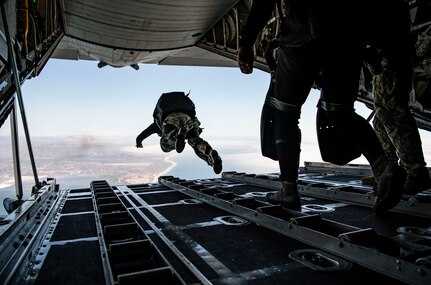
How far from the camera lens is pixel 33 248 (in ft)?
5.60

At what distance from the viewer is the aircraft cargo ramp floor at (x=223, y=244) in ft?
4.12

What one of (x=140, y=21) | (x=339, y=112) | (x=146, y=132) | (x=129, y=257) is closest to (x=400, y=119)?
(x=339, y=112)

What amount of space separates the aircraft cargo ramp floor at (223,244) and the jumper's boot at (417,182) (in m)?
0.24

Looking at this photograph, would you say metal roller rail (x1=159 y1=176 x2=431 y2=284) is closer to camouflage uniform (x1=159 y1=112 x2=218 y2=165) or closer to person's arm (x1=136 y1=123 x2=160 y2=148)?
camouflage uniform (x1=159 y1=112 x2=218 y2=165)

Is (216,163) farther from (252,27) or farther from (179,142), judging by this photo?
(252,27)

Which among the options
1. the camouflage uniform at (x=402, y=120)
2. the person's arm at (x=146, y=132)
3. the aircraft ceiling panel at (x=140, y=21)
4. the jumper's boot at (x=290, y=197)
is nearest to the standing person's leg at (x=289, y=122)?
the jumper's boot at (x=290, y=197)

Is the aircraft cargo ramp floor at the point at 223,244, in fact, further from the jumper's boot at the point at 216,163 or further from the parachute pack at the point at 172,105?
the parachute pack at the point at 172,105

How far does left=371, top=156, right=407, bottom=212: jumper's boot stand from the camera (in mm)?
1805

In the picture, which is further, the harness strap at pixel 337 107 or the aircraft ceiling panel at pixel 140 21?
the aircraft ceiling panel at pixel 140 21

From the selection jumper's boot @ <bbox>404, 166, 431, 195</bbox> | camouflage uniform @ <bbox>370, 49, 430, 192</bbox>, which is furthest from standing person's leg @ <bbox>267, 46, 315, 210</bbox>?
jumper's boot @ <bbox>404, 166, 431, 195</bbox>

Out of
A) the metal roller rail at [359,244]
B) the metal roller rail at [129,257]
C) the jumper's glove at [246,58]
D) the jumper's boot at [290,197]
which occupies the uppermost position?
the jumper's glove at [246,58]

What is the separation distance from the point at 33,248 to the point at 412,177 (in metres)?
2.56

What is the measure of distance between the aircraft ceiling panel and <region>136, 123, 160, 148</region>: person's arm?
2244 mm

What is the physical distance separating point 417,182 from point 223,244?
162 cm
